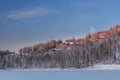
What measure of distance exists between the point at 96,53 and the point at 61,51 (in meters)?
14.3

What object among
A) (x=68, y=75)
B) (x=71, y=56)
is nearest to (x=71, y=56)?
(x=71, y=56)

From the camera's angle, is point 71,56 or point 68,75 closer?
point 68,75

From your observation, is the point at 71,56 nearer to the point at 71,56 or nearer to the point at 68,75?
the point at 71,56

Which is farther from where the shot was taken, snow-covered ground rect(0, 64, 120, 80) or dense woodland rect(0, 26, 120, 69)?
dense woodland rect(0, 26, 120, 69)

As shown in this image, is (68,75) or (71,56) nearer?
(68,75)

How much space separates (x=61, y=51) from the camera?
109m

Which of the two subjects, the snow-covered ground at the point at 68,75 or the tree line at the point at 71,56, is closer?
the snow-covered ground at the point at 68,75

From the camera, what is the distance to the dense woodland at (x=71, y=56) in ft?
303

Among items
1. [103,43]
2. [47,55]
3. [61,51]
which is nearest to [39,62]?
[47,55]

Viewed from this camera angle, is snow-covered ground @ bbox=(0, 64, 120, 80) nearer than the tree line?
Yes

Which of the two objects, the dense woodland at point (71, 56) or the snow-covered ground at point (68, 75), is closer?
the snow-covered ground at point (68, 75)

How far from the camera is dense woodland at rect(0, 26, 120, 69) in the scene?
92.5 meters

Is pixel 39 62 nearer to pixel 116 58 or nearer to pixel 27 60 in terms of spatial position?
pixel 27 60

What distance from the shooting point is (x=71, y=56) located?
9612cm
